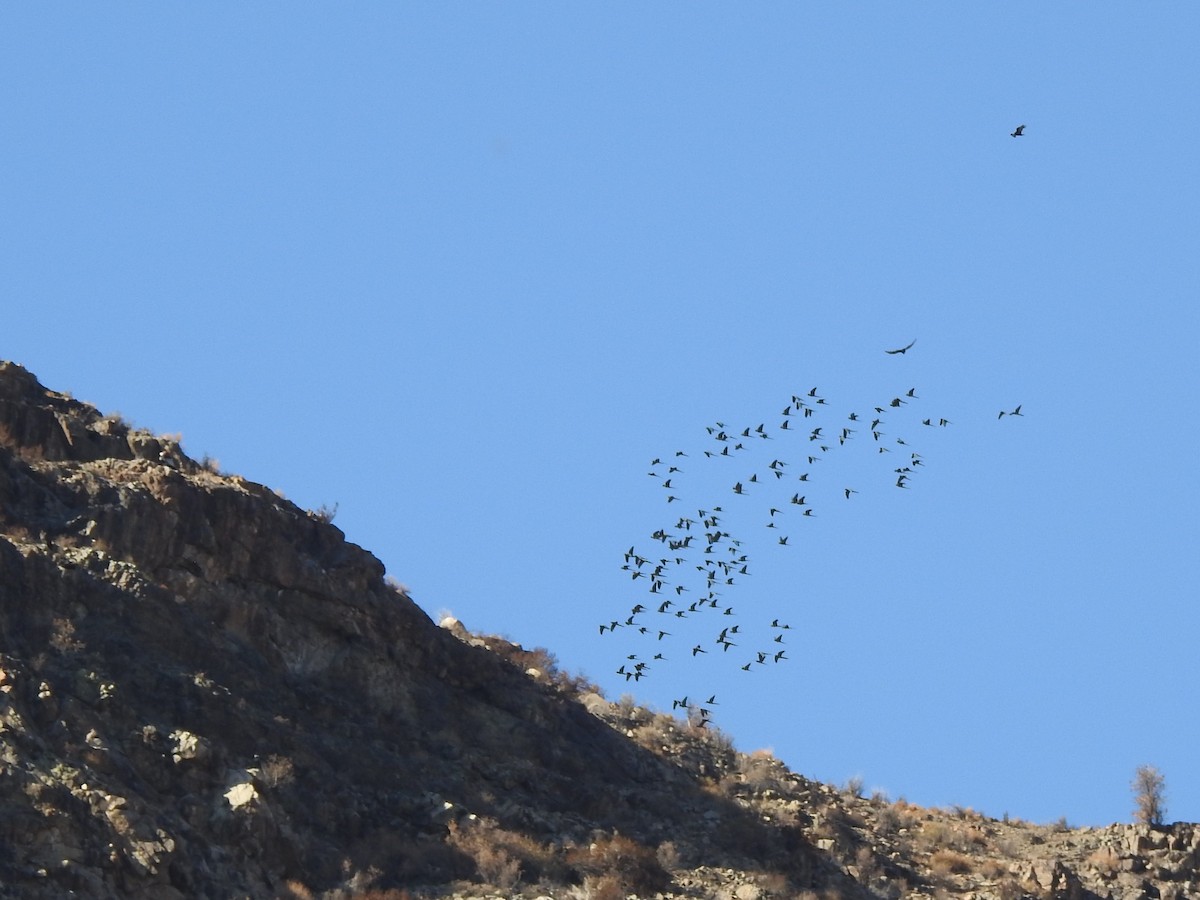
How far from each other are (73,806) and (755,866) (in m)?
16.4

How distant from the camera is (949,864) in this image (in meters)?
51.6

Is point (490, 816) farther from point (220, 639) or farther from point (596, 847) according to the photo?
point (220, 639)

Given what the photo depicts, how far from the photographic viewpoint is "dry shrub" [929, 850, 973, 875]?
5134 cm

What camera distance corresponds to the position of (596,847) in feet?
149

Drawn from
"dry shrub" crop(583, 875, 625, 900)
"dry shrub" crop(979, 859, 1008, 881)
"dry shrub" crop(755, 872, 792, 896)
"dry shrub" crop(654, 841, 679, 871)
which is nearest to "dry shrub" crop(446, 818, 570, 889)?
"dry shrub" crop(583, 875, 625, 900)

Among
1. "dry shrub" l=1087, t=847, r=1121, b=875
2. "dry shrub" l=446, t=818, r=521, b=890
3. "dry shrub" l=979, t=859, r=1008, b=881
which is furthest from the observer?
"dry shrub" l=1087, t=847, r=1121, b=875

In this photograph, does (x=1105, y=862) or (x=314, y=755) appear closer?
(x=314, y=755)

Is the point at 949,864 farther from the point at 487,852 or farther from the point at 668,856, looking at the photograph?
the point at 487,852

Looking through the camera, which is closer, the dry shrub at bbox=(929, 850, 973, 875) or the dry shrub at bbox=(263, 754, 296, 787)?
the dry shrub at bbox=(263, 754, 296, 787)

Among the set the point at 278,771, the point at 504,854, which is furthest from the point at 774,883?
the point at 278,771

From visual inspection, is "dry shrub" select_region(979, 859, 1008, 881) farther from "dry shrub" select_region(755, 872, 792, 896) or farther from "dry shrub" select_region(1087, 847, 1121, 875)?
"dry shrub" select_region(755, 872, 792, 896)

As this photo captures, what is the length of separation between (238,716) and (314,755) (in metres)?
1.99

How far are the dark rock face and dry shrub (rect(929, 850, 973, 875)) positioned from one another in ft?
14.2

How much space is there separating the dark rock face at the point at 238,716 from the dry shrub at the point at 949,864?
14.2ft
